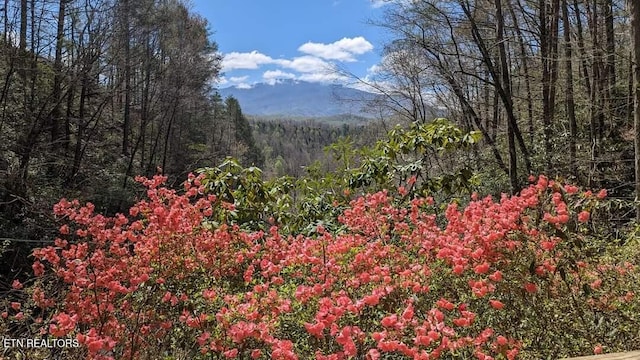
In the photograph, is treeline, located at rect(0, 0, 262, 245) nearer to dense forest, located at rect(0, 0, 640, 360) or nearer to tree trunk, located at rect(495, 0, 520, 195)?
dense forest, located at rect(0, 0, 640, 360)

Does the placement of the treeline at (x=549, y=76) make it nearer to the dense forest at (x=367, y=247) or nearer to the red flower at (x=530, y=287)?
the dense forest at (x=367, y=247)

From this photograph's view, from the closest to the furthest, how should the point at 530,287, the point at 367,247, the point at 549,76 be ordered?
the point at 530,287, the point at 367,247, the point at 549,76

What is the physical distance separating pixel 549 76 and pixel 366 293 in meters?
8.15

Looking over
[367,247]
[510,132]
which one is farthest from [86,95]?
[367,247]

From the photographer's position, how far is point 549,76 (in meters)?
8.65

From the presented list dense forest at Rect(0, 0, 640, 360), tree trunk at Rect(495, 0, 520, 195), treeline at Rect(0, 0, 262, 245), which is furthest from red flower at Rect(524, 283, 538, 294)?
tree trunk at Rect(495, 0, 520, 195)

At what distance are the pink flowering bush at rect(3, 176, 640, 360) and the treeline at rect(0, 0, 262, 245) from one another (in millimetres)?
1235

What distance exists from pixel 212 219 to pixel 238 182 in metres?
0.48

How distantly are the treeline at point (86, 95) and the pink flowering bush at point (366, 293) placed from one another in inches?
48.6

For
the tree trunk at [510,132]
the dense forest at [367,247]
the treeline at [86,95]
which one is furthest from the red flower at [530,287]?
the tree trunk at [510,132]

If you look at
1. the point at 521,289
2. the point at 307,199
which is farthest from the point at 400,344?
the point at 307,199

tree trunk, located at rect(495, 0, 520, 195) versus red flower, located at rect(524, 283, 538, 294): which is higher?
tree trunk, located at rect(495, 0, 520, 195)

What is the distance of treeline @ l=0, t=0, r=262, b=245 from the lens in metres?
8.27

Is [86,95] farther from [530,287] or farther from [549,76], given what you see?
[530,287]
